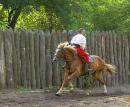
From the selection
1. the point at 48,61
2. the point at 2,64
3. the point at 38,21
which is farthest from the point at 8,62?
the point at 38,21

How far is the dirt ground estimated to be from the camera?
13141mm

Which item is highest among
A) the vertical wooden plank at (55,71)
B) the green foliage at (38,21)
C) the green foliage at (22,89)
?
the green foliage at (38,21)

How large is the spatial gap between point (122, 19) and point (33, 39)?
26.6ft

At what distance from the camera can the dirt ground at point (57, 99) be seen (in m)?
13.1

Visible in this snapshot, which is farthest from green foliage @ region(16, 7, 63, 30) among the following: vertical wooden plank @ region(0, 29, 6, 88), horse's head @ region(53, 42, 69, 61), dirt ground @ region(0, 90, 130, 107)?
horse's head @ region(53, 42, 69, 61)

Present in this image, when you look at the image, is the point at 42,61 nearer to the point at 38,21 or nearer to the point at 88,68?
the point at 88,68

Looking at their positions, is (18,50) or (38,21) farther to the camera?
(38,21)

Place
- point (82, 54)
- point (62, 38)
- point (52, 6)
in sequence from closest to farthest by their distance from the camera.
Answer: point (82, 54), point (62, 38), point (52, 6)

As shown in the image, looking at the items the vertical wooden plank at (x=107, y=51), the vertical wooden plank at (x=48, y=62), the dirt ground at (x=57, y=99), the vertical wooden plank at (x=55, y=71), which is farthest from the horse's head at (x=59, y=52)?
the vertical wooden plank at (x=107, y=51)

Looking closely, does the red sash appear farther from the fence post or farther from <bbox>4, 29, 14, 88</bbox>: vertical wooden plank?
<bbox>4, 29, 14, 88</bbox>: vertical wooden plank

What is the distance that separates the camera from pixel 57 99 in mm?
14398

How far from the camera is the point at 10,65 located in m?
16.5

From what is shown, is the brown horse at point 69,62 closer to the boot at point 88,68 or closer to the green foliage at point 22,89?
the boot at point 88,68

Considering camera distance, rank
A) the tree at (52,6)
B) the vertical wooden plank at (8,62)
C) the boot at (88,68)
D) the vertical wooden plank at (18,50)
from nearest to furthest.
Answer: the boot at (88,68)
the vertical wooden plank at (8,62)
the vertical wooden plank at (18,50)
the tree at (52,6)
